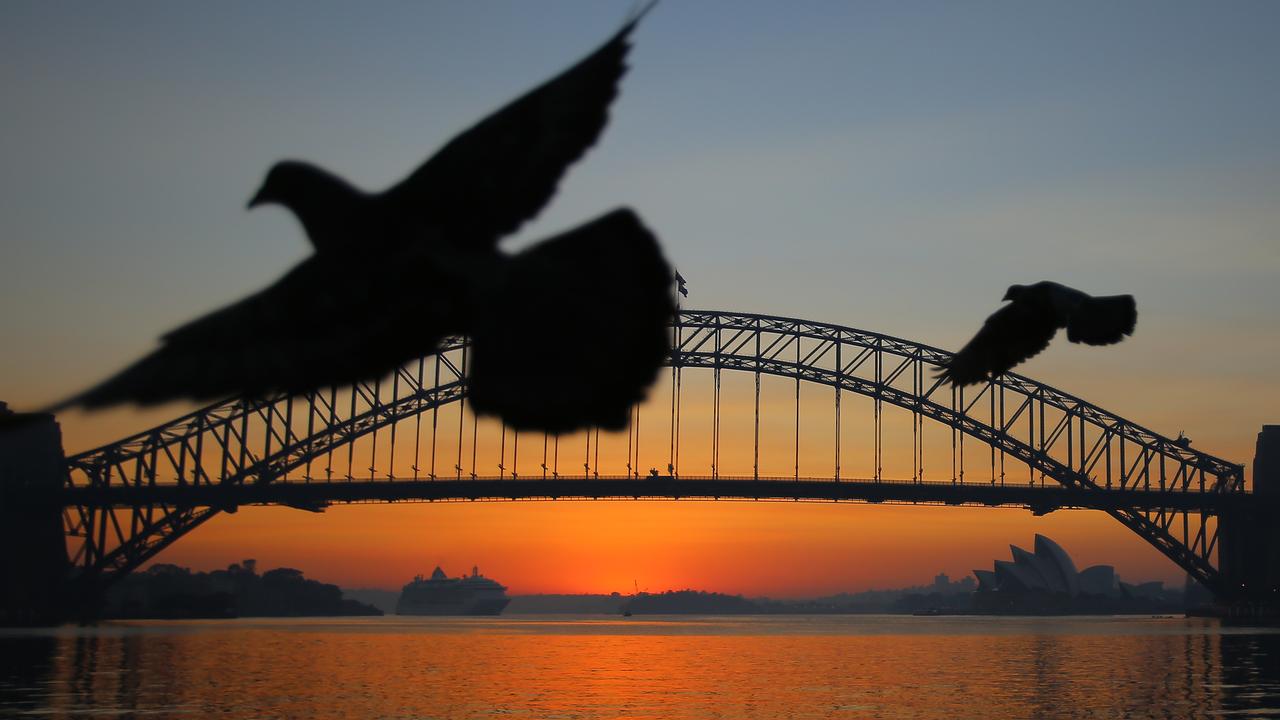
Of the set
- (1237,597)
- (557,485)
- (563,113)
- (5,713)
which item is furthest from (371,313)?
(1237,597)

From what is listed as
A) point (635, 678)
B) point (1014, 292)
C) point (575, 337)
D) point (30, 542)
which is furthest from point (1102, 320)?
point (30, 542)

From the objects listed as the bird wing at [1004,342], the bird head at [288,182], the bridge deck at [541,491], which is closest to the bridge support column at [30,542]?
the bridge deck at [541,491]

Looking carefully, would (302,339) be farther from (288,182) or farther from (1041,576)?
(1041,576)

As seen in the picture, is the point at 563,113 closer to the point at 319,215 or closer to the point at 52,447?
the point at 319,215

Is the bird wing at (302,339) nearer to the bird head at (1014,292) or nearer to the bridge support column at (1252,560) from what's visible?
the bird head at (1014,292)

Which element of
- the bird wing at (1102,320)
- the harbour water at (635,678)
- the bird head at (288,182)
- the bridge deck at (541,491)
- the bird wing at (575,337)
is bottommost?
the harbour water at (635,678)
